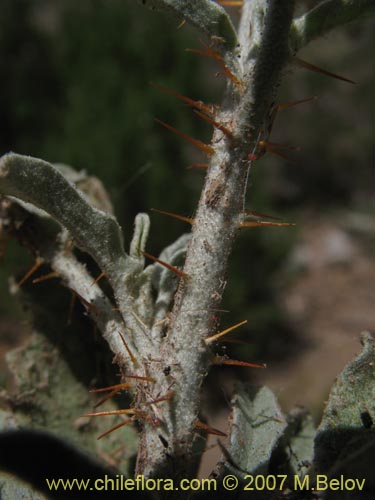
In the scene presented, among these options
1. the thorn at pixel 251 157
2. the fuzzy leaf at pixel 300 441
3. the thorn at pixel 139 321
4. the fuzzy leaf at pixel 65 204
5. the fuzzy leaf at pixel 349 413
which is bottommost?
the fuzzy leaf at pixel 300 441

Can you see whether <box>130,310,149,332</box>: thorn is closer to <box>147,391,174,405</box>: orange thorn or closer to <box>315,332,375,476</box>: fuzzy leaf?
<box>147,391,174,405</box>: orange thorn

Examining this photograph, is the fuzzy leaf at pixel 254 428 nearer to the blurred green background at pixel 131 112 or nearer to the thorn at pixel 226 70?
the thorn at pixel 226 70

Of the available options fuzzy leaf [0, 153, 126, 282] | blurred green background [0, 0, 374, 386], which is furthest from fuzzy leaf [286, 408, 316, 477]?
blurred green background [0, 0, 374, 386]

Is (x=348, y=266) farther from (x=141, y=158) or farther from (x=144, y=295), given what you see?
(x=144, y=295)

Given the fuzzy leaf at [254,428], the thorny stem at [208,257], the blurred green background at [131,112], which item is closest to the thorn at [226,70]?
the thorny stem at [208,257]

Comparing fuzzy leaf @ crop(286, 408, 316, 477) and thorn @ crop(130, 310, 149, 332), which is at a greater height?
thorn @ crop(130, 310, 149, 332)

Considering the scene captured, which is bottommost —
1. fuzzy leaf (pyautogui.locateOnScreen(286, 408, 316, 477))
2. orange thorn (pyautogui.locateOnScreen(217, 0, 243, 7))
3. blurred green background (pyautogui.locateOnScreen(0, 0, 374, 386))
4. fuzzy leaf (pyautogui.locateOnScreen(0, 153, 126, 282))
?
fuzzy leaf (pyautogui.locateOnScreen(286, 408, 316, 477))
